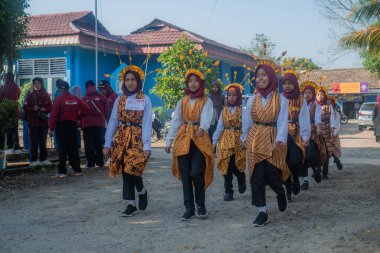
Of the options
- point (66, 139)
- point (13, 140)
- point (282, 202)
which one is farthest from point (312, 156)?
point (13, 140)

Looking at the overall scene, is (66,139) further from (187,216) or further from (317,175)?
(317,175)

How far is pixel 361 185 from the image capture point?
8.88 metres

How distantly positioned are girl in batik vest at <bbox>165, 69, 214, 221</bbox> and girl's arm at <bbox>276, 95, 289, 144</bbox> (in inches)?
33.9

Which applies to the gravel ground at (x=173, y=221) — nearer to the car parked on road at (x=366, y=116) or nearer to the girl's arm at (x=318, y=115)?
the girl's arm at (x=318, y=115)

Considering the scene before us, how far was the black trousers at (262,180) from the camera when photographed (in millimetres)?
5977

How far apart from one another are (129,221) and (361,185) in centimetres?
452

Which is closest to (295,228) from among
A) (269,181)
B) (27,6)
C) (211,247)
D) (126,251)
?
(269,181)

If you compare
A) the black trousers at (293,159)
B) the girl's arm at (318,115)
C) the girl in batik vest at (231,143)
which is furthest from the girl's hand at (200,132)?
the girl's arm at (318,115)

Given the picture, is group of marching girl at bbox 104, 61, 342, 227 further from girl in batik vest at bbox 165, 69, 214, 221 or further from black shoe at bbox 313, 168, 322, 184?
black shoe at bbox 313, 168, 322, 184

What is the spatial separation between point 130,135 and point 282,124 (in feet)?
6.09

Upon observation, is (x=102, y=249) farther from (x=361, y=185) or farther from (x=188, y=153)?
(x=361, y=185)

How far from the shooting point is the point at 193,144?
6352 mm

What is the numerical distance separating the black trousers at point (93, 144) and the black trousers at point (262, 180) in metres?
5.59

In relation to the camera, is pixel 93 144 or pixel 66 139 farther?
pixel 93 144
